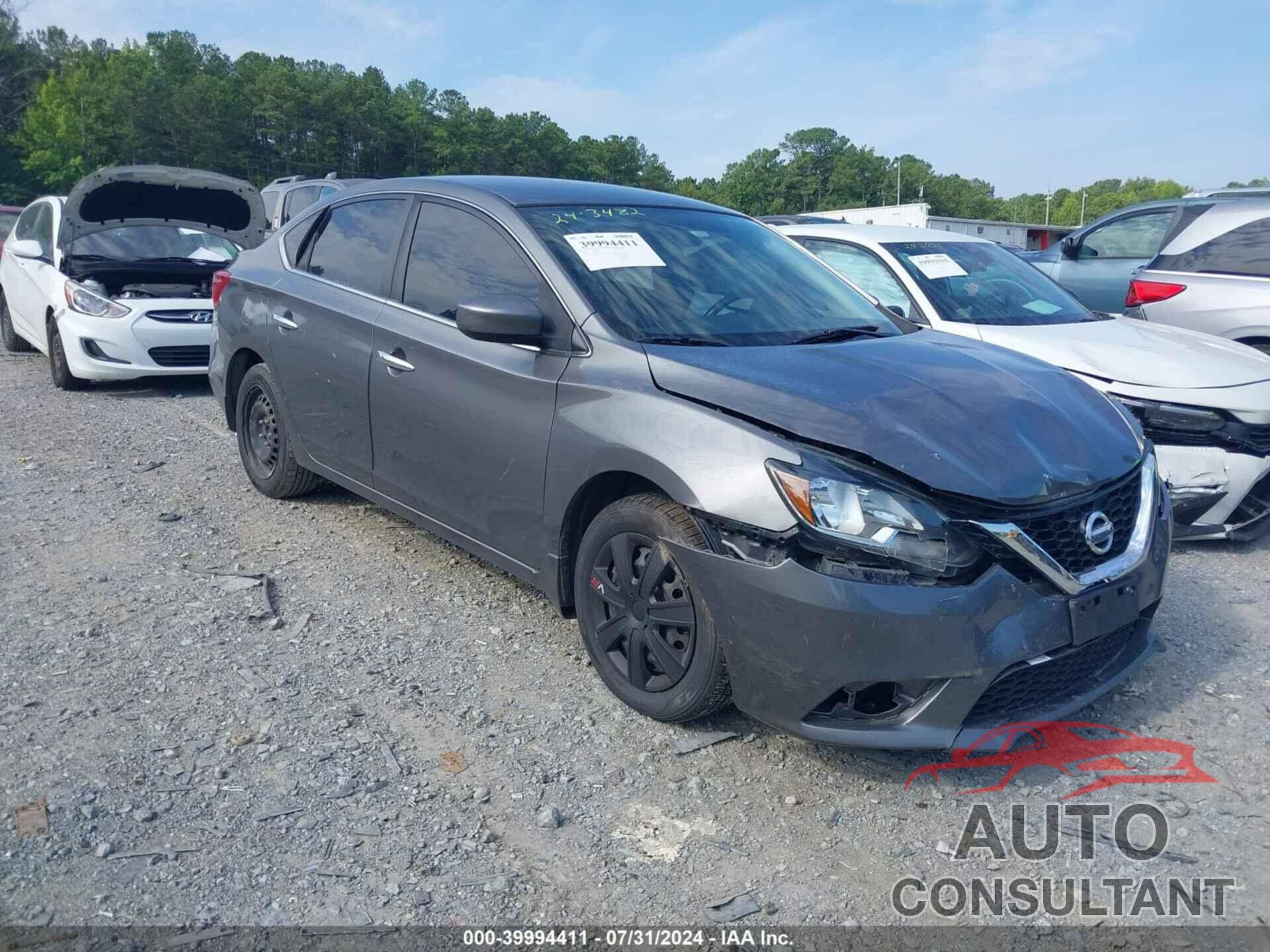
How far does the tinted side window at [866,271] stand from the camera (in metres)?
5.99

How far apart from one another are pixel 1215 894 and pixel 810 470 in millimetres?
1462

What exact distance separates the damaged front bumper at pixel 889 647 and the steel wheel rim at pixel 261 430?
3.13 m

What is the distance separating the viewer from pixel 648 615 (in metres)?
3.18

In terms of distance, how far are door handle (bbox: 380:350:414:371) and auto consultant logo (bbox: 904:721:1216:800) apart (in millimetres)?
2409

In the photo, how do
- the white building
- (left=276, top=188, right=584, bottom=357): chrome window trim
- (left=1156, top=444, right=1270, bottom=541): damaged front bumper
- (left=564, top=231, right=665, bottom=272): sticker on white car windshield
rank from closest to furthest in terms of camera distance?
(left=276, top=188, right=584, bottom=357): chrome window trim < (left=564, top=231, right=665, bottom=272): sticker on white car windshield < (left=1156, top=444, right=1270, bottom=541): damaged front bumper < the white building

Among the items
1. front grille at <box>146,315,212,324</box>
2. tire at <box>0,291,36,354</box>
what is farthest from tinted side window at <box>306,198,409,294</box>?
tire at <box>0,291,36,354</box>

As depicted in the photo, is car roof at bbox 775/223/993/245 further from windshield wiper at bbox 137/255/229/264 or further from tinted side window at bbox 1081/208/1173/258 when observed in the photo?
windshield wiper at bbox 137/255/229/264

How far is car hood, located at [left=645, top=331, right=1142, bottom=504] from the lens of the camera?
2.88m

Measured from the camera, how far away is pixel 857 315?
4.09 meters

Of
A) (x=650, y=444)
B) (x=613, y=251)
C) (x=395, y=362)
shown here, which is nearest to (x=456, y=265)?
(x=395, y=362)

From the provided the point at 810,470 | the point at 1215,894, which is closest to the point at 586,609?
the point at 810,470

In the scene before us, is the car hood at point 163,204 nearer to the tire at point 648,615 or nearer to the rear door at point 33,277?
the rear door at point 33,277

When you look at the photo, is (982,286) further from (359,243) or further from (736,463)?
(736,463)

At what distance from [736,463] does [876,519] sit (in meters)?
0.42
